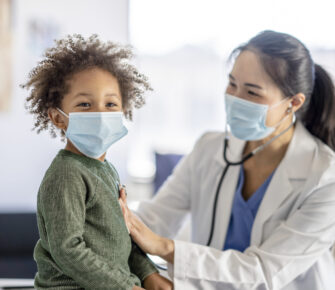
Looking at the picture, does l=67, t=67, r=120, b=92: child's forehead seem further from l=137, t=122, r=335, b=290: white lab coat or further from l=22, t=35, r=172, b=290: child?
l=137, t=122, r=335, b=290: white lab coat

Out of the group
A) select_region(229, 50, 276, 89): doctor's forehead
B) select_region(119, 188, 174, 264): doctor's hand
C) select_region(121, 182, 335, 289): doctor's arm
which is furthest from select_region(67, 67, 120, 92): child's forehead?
select_region(229, 50, 276, 89): doctor's forehead

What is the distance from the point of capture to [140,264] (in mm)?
1041

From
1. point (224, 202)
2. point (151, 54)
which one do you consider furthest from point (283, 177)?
point (151, 54)

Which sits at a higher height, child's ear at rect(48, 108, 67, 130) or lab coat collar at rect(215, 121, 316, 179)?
child's ear at rect(48, 108, 67, 130)

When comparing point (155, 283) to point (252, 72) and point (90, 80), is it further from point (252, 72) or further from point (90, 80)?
point (252, 72)

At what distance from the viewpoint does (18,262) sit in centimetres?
182

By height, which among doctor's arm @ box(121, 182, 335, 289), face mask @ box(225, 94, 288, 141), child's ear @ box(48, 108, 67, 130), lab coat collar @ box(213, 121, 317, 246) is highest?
child's ear @ box(48, 108, 67, 130)

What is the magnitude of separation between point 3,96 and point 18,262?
174 cm

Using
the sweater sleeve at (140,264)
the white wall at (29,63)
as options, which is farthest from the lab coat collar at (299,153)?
the white wall at (29,63)

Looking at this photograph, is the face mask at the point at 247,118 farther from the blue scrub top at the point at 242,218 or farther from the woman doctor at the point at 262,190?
the blue scrub top at the point at 242,218

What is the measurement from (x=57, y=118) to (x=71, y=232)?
26 cm

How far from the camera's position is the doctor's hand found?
0.99m

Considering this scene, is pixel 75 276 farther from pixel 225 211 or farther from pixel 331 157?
pixel 331 157

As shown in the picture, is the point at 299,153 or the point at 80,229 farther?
the point at 299,153
